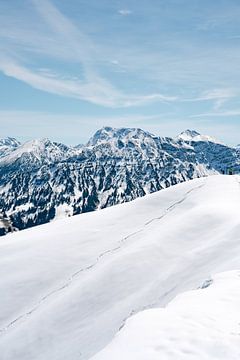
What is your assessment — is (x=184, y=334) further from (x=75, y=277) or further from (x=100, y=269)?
(x=75, y=277)

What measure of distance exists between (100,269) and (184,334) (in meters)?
23.1

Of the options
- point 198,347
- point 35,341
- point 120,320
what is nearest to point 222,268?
point 120,320

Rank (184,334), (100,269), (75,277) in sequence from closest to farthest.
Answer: (184,334) < (75,277) < (100,269)

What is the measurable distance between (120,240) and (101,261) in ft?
19.6

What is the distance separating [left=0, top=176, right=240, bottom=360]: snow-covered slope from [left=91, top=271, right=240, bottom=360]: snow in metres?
8.38

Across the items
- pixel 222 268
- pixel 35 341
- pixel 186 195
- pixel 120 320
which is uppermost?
pixel 186 195

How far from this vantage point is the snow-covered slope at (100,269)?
30.4m

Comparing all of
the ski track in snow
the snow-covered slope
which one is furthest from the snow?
the ski track in snow

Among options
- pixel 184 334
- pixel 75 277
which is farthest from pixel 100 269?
pixel 184 334

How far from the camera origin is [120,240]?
4612cm

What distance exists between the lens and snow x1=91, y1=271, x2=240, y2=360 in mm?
14633

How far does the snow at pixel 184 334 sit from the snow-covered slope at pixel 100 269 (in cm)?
838

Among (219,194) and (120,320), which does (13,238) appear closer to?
(120,320)

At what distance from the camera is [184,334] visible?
631 inches
